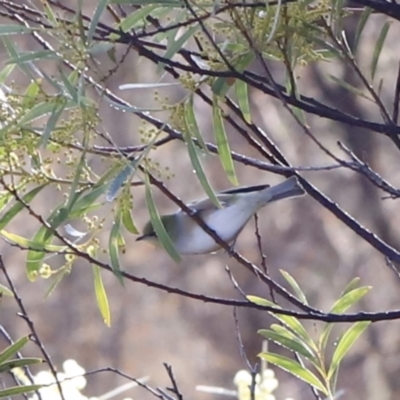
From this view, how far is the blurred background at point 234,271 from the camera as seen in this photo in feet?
15.3

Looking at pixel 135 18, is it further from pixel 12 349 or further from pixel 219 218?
pixel 219 218

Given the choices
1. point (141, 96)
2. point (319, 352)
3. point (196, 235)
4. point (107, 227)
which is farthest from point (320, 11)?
point (141, 96)

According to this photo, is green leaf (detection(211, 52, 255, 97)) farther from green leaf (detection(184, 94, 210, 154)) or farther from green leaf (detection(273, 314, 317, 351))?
green leaf (detection(273, 314, 317, 351))

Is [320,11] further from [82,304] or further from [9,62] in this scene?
[82,304]

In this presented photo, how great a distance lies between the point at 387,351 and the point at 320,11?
159 inches

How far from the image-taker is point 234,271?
498cm

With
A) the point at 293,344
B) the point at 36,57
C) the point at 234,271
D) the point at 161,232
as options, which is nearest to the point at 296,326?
the point at 293,344

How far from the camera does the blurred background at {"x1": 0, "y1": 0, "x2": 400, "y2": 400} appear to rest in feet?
15.3

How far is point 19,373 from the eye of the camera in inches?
55.1

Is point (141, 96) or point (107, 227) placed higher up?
point (141, 96)

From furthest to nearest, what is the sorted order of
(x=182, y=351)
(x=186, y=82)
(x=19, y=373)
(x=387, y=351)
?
(x=182, y=351), (x=387, y=351), (x=19, y=373), (x=186, y=82)

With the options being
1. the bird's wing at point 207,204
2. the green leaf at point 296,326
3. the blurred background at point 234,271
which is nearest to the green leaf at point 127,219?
the green leaf at point 296,326

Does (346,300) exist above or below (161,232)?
below

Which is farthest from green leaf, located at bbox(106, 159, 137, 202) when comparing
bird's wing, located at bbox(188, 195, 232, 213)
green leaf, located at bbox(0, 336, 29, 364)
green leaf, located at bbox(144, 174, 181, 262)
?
bird's wing, located at bbox(188, 195, 232, 213)
